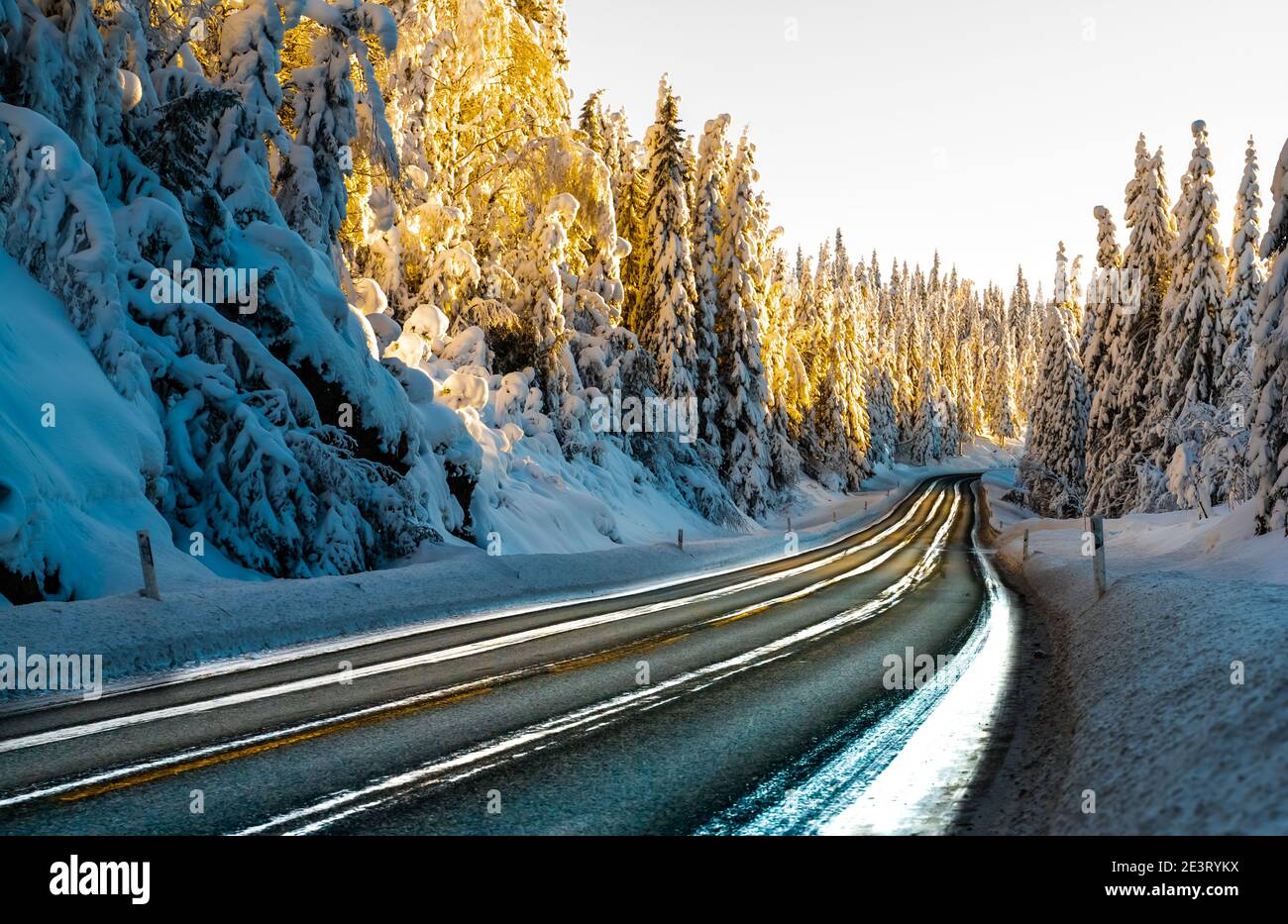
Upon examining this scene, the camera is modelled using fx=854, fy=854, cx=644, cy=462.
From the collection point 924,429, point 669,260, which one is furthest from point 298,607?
point 924,429

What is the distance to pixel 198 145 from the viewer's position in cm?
1614

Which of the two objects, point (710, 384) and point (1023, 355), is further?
point (1023, 355)

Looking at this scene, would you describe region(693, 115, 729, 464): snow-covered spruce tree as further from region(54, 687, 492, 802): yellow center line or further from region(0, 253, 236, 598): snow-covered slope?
region(54, 687, 492, 802): yellow center line

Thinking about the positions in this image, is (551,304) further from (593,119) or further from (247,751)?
(247,751)

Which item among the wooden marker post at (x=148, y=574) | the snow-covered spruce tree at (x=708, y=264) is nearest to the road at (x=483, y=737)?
the wooden marker post at (x=148, y=574)

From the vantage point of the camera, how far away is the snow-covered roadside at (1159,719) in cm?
373

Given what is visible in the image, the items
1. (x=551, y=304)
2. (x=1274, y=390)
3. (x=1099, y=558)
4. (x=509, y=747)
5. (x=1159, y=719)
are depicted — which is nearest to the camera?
(x=1159, y=719)

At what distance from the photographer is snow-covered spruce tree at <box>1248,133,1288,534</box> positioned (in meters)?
15.1

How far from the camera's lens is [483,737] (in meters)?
5.92

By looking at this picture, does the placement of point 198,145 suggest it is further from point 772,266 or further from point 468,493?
point 772,266

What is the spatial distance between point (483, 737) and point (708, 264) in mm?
40837

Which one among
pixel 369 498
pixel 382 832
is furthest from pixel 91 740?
pixel 369 498

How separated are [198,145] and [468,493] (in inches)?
376

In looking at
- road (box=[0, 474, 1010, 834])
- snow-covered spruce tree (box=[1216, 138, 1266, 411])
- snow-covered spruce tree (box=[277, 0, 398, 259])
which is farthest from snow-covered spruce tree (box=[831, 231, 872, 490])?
road (box=[0, 474, 1010, 834])
